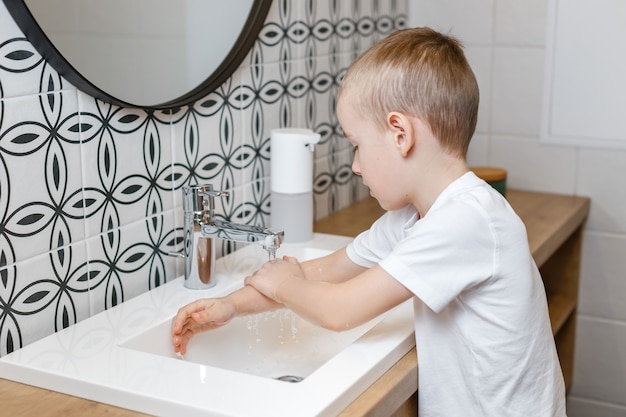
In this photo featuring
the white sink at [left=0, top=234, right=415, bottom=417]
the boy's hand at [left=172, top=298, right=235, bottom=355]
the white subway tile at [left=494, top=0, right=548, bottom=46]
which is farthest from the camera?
the white subway tile at [left=494, top=0, right=548, bottom=46]

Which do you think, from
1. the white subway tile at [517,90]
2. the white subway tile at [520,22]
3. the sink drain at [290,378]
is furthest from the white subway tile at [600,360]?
the sink drain at [290,378]

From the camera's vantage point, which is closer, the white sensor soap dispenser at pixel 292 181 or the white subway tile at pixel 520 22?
the white sensor soap dispenser at pixel 292 181

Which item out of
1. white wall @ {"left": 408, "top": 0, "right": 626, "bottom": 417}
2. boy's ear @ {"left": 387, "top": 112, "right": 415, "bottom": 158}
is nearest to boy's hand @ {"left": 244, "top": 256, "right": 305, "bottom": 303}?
boy's ear @ {"left": 387, "top": 112, "right": 415, "bottom": 158}

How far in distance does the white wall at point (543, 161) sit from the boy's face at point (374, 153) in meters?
0.98

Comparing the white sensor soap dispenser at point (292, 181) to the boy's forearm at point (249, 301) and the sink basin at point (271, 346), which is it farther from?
the boy's forearm at point (249, 301)

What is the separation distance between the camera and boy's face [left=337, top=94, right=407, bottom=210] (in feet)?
3.85

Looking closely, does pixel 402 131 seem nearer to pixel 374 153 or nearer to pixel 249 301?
pixel 374 153

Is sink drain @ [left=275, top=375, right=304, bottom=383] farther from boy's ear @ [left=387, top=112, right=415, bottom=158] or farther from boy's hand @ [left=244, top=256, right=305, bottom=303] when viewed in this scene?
boy's ear @ [left=387, top=112, right=415, bottom=158]

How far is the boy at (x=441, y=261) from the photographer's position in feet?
3.65

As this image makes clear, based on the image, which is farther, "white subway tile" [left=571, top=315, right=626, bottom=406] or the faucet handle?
"white subway tile" [left=571, top=315, right=626, bottom=406]

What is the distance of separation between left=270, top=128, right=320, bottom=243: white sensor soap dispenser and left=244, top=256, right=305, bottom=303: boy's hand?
30 centimetres

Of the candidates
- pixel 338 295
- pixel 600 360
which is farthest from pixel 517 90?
pixel 338 295

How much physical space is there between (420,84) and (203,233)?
0.43 meters

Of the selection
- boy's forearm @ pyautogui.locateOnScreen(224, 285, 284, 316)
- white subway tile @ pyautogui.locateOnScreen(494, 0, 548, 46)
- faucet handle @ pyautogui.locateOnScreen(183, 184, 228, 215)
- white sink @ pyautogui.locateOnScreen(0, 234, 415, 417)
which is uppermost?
white subway tile @ pyautogui.locateOnScreen(494, 0, 548, 46)
